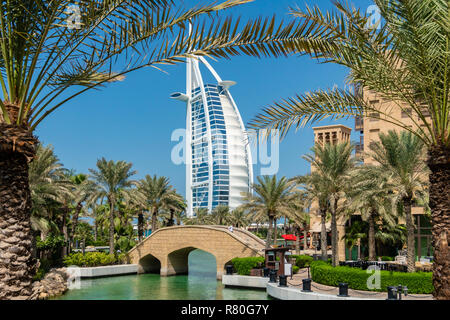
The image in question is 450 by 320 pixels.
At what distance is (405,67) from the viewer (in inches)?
409

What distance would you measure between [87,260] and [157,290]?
8.64m

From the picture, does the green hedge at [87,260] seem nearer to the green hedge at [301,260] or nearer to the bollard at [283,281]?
the green hedge at [301,260]

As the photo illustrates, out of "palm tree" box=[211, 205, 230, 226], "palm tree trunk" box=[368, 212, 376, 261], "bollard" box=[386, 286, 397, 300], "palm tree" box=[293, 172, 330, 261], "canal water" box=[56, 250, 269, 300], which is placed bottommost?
"canal water" box=[56, 250, 269, 300]

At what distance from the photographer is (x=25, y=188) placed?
9234 mm

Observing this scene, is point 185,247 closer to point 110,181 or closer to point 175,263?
point 175,263

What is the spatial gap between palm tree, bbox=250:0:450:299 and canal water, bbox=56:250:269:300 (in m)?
17.9

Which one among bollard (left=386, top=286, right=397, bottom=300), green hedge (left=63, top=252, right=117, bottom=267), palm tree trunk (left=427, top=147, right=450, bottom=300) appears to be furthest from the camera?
green hedge (left=63, top=252, right=117, bottom=267)

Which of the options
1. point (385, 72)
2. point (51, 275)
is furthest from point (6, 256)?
point (51, 275)

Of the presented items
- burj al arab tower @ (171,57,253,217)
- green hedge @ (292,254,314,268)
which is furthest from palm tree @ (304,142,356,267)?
burj al arab tower @ (171,57,253,217)

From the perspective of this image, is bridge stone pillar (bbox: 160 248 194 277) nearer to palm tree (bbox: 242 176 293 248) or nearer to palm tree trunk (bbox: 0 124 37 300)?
palm tree (bbox: 242 176 293 248)

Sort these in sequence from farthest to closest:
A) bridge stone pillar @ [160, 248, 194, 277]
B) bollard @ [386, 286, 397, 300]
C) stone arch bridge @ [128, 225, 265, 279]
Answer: bridge stone pillar @ [160, 248, 194, 277]
stone arch bridge @ [128, 225, 265, 279]
bollard @ [386, 286, 397, 300]

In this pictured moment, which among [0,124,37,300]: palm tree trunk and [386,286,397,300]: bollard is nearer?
[0,124,37,300]: palm tree trunk

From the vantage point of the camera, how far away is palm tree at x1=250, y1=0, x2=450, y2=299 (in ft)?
30.9
